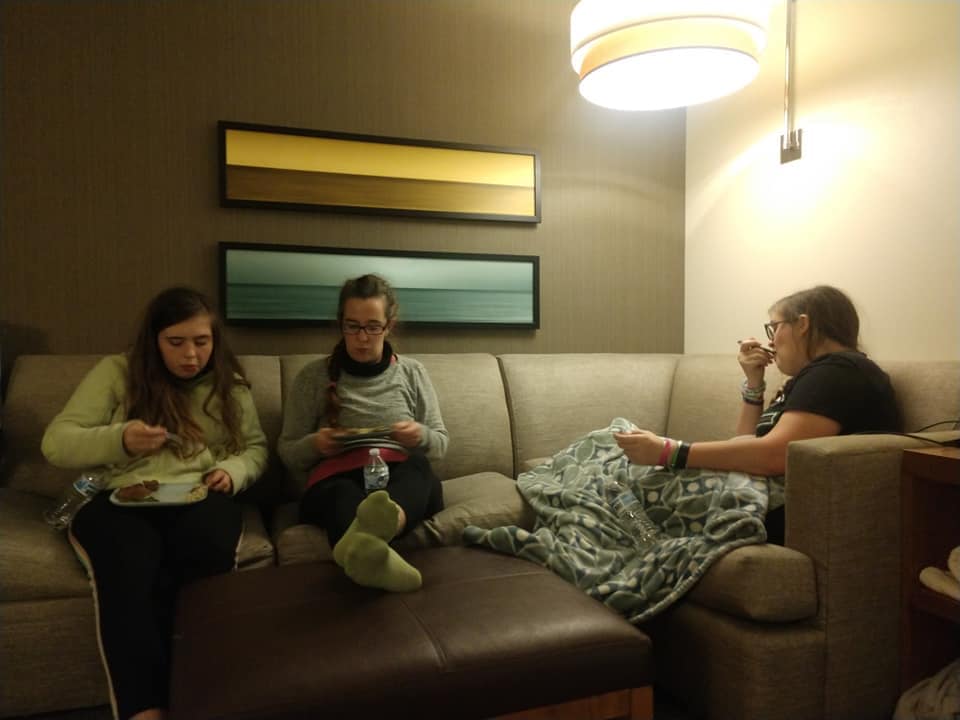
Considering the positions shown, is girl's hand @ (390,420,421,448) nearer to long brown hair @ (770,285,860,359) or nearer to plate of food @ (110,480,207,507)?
plate of food @ (110,480,207,507)

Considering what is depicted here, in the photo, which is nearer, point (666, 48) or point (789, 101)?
point (666, 48)

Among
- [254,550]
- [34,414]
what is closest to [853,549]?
[254,550]

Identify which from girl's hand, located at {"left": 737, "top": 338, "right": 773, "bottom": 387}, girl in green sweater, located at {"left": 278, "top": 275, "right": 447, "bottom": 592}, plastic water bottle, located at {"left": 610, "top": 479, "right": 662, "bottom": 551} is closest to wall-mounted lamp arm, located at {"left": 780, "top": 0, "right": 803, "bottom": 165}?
girl's hand, located at {"left": 737, "top": 338, "right": 773, "bottom": 387}

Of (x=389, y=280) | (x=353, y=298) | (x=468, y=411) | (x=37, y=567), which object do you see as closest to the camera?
(x=37, y=567)

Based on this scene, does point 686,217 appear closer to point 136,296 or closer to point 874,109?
point 874,109

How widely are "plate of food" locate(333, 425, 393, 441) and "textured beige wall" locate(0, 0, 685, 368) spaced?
732 millimetres

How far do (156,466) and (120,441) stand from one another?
0.11 meters

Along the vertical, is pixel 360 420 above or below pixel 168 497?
above

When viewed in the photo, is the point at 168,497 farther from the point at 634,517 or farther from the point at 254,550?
the point at 634,517

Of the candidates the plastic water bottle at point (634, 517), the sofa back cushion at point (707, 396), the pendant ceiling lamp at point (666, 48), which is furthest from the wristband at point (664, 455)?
the pendant ceiling lamp at point (666, 48)

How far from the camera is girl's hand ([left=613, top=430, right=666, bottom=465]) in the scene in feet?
5.80

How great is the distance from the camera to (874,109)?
2.09 meters

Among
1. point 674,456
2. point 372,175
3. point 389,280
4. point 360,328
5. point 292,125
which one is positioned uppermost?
point 292,125

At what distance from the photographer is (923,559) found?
4.83 feet
